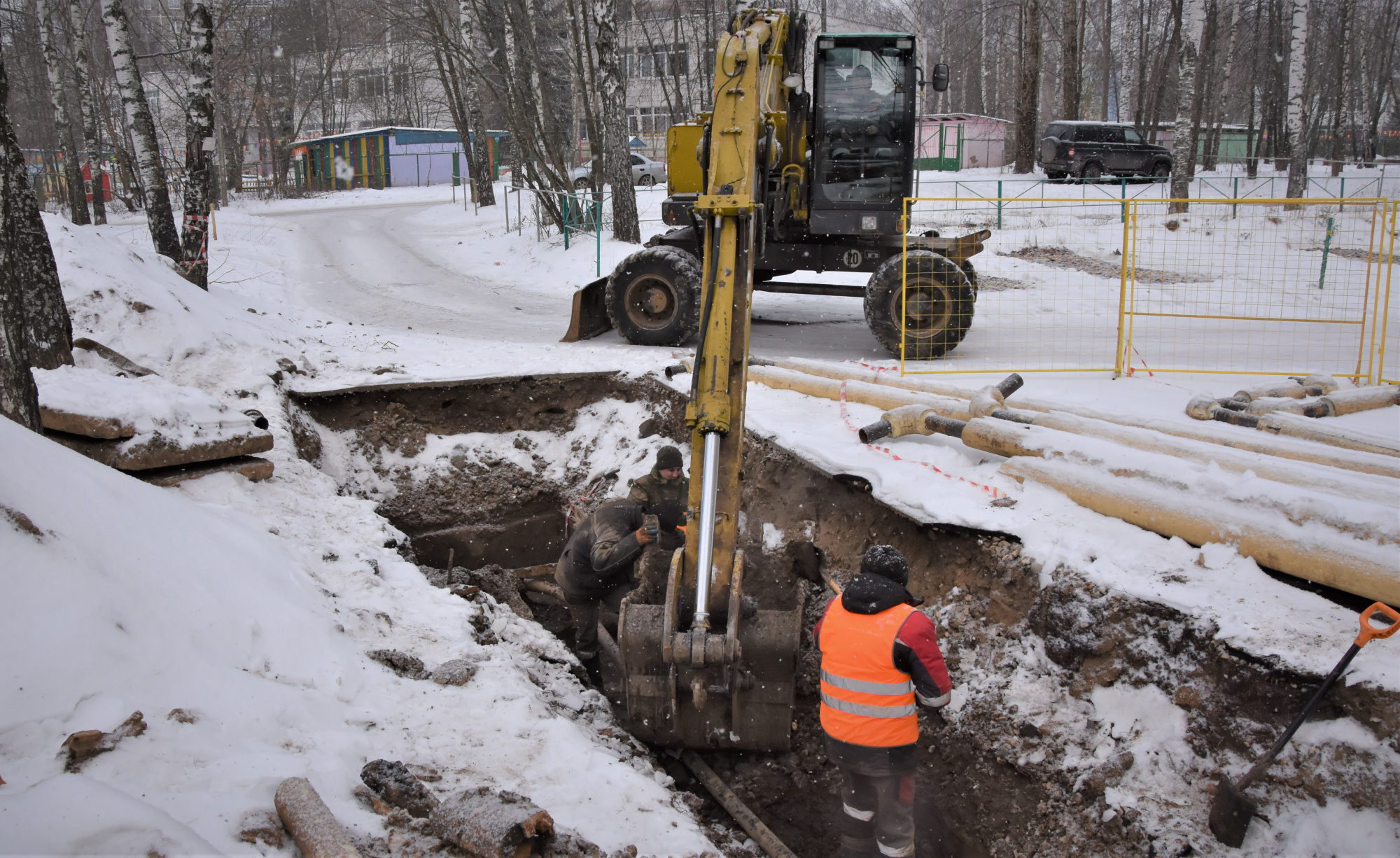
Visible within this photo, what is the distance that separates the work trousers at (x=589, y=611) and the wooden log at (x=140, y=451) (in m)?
2.68

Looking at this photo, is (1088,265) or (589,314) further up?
(1088,265)

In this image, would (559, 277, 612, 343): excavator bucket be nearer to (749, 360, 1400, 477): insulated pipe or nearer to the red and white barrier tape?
the red and white barrier tape

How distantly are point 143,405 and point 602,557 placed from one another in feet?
11.2

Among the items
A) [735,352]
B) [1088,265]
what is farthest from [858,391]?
[1088,265]

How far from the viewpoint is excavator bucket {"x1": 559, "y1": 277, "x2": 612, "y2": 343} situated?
1077 cm

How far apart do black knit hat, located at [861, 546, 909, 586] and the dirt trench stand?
1235 millimetres

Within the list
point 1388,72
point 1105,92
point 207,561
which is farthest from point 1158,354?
point 1388,72

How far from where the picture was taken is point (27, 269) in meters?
6.50

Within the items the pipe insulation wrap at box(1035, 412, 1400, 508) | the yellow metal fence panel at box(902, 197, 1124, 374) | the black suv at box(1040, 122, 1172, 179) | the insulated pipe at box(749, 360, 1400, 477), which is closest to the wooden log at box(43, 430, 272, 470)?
the insulated pipe at box(749, 360, 1400, 477)

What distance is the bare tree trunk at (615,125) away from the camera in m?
14.0

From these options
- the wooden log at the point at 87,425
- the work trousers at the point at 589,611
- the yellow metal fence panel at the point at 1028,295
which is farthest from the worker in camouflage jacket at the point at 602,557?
the yellow metal fence panel at the point at 1028,295

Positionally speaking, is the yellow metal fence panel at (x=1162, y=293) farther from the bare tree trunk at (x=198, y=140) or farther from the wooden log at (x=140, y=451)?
the bare tree trunk at (x=198, y=140)

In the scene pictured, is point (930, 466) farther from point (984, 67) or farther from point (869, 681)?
point (984, 67)

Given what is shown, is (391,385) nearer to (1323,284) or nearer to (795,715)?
(795,715)
